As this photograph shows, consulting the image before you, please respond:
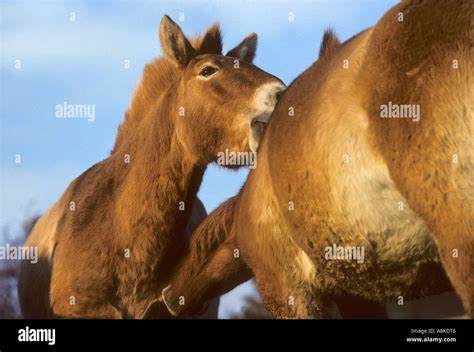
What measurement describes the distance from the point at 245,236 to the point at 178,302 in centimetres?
119

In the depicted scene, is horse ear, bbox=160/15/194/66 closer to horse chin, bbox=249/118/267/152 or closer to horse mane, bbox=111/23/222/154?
horse mane, bbox=111/23/222/154

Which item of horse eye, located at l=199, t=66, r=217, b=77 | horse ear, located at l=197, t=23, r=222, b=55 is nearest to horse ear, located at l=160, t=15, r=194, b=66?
horse ear, located at l=197, t=23, r=222, b=55

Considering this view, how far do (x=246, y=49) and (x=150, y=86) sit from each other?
0.94m

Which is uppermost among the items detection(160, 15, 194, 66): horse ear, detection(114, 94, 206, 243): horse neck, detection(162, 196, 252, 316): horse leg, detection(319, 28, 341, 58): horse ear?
detection(160, 15, 194, 66): horse ear

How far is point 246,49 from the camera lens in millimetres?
8648

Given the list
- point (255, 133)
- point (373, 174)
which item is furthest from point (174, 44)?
point (373, 174)

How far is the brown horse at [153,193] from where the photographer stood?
25.4ft

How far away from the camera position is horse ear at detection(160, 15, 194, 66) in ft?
26.3

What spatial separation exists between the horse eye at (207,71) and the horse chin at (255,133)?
2.40 ft
